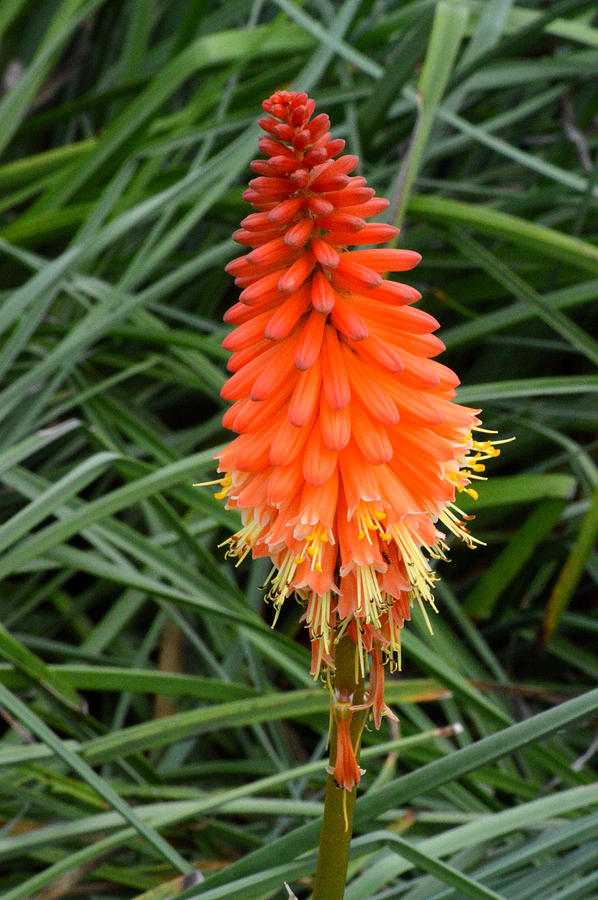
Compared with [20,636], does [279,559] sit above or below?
above

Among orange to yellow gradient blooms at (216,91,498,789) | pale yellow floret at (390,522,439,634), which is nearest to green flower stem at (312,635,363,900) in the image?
orange to yellow gradient blooms at (216,91,498,789)

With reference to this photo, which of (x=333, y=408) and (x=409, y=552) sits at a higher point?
(x=333, y=408)

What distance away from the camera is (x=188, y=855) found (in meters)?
2.25

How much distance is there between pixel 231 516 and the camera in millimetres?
2098

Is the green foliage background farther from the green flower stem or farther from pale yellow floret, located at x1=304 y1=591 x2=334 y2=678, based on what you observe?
pale yellow floret, located at x1=304 y1=591 x2=334 y2=678

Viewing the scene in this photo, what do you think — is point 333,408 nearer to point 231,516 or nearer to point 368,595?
point 368,595

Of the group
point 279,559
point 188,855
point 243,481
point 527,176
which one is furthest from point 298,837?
point 527,176

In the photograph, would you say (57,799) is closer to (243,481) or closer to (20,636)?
(20,636)

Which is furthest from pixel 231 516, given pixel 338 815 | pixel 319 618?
pixel 338 815

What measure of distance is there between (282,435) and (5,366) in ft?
4.60

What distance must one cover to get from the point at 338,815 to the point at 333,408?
20.9 inches

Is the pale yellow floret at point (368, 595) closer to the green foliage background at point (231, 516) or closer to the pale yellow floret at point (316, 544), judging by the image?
the pale yellow floret at point (316, 544)

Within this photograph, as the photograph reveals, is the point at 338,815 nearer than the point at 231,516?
Yes

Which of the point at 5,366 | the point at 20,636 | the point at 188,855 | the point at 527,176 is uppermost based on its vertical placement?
the point at 527,176
